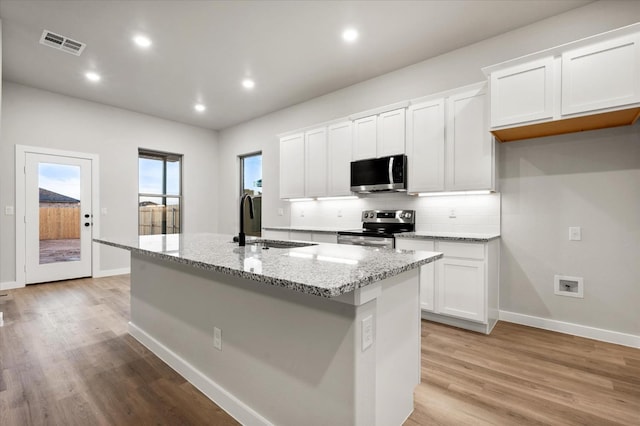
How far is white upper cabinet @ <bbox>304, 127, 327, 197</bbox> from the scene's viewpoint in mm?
4566

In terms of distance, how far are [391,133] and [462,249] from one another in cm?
163

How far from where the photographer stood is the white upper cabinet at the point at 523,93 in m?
2.63

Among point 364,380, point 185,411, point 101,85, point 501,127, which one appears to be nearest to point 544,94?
point 501,127

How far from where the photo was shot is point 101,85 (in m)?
4.61

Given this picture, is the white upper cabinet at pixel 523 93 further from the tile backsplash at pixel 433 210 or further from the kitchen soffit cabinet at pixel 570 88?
the tile backsplash at pixel 433 210

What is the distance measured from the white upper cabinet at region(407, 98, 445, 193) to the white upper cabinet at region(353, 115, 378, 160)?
0.47 metres

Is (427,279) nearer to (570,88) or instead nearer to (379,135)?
(379,135)

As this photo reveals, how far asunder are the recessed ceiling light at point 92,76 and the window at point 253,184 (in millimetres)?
2763

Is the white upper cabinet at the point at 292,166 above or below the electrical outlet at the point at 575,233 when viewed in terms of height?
above

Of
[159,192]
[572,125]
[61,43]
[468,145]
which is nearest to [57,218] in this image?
[159,192]

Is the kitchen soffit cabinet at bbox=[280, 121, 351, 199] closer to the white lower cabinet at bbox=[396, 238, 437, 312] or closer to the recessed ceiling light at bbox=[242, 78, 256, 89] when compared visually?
the recessed ceiling light at bbox=[242, 78, 256, 89]

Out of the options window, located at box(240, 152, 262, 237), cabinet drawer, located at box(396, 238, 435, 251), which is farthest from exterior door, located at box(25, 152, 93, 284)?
cabinet drawer, located at box(396, 238, 435, 251)

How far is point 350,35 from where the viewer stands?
331 cm

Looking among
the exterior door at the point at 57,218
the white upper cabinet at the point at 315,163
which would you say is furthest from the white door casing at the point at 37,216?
the white upper cabinet at the point at 315,163
